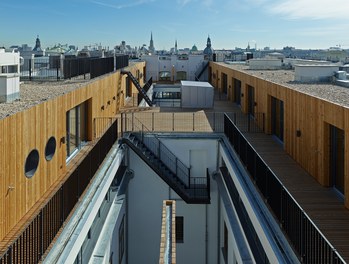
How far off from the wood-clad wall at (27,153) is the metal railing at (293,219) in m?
5.53

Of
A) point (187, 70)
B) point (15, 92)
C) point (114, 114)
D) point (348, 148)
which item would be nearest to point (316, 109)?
point (348, 148)

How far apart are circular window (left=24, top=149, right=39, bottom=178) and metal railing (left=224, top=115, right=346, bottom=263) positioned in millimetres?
5586

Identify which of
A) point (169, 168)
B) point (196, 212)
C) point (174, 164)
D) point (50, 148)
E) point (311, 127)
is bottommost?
point (196, 212)

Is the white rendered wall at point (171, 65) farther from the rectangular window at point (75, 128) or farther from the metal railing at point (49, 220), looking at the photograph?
the metal railing at point (49, 220)

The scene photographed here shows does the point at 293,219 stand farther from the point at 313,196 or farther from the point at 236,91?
the point at 236,91

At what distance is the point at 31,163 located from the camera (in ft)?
32.3

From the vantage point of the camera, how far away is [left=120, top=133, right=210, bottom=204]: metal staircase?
60.5 ft

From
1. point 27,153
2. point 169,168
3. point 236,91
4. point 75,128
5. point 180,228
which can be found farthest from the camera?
point 236,91

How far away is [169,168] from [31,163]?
10080 mm

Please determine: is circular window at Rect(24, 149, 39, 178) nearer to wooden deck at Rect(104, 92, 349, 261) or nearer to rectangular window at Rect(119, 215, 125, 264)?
wooden deck at Rect(104, 92, 349, 261)

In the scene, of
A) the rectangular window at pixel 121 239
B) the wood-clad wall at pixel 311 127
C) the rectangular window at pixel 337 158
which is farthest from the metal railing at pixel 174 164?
the rectangular window at pixel 337 158

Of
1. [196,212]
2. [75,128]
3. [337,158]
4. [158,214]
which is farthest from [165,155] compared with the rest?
[337,158]

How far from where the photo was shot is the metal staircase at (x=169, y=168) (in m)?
18.4

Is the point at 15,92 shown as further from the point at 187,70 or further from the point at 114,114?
the point at 187,70
